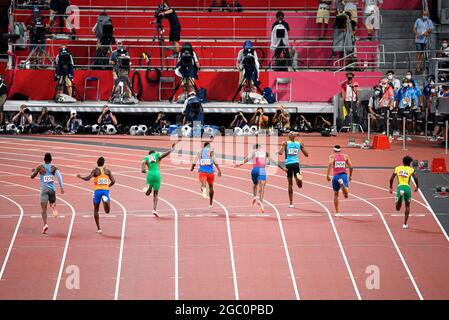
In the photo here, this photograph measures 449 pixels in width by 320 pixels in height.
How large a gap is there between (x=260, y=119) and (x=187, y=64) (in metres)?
3.31

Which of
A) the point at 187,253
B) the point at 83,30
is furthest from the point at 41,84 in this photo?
the point at 187,253

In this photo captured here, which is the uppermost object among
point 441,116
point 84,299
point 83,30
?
point 83,30

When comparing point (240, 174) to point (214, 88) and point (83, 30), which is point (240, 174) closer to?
point (214, 88)

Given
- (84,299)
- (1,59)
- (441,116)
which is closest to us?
(84,299)

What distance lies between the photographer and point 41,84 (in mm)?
43812

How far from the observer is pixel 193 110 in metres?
40.0

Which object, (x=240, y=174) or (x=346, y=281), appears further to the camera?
(x=240, y=174)

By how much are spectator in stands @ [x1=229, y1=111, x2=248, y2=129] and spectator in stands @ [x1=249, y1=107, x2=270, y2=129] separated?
37 centimetres

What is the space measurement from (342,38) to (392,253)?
775 inches

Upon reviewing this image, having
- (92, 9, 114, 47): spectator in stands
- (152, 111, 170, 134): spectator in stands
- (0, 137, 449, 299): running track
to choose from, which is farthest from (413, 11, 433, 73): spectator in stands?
(0, 137, 449, 299): running track

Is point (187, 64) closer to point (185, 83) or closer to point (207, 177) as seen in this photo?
point (185, 83)

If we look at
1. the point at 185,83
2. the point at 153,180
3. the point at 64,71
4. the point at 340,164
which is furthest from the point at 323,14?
the point at 153,180

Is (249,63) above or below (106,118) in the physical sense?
above

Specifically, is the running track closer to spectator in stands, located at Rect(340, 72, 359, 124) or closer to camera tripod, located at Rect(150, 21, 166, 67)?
spectator in stands, located at Rect(340, 72, 359, 124)
